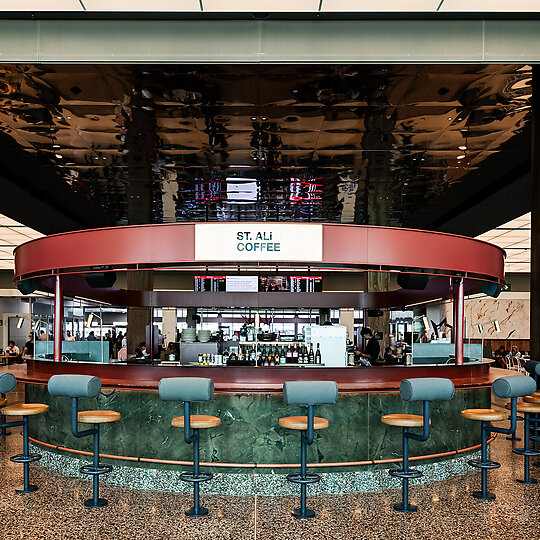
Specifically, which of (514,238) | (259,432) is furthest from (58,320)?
(514,238)

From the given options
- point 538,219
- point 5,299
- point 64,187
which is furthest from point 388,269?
point 5,299

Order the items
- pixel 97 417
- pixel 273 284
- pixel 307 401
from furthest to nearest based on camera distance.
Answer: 1. pixel 273 284
2. pixel 97 417
3. pixel 307 401

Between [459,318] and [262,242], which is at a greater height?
[262,242]

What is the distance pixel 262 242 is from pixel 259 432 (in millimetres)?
1863

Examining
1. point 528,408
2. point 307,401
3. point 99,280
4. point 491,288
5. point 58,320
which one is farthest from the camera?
point 99,280

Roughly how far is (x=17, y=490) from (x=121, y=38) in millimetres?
4642

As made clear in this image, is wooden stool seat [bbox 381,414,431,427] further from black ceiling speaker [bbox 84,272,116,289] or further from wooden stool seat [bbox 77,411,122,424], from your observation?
black ceiling speaker [bbox 84,272,116,289]

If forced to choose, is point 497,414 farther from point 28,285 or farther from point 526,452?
point 28,285

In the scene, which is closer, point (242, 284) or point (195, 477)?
point (195, 477)

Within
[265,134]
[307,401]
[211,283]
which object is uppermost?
[265,134]

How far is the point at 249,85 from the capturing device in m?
6.92

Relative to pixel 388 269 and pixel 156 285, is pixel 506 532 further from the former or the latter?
pixel 156 285
